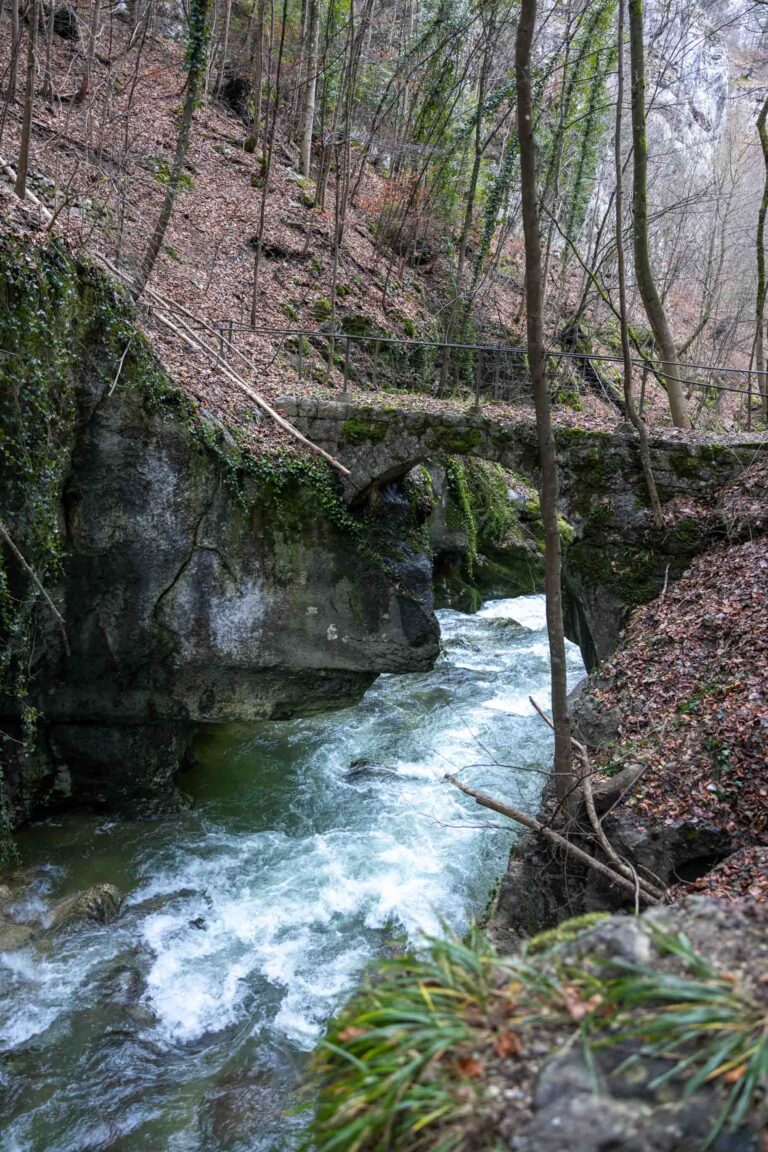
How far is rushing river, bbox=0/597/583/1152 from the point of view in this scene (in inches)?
243

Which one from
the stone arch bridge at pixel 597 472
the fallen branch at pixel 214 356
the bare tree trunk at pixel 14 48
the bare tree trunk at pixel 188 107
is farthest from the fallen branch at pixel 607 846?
the bare tree trunk at pixel 14 48

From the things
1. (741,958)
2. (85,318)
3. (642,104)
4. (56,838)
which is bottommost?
(56,838)

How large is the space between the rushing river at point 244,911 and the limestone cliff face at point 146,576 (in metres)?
1.25

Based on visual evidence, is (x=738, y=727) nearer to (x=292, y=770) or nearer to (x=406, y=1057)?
(x=406, y=1057)

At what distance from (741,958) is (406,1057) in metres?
1.21

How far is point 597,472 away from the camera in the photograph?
10.0m

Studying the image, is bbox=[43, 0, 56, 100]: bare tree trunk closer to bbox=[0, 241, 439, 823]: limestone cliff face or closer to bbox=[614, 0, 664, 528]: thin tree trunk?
bbox=[0, 241, 439, 823]: limestone cliff face

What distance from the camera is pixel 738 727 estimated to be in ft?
20.7

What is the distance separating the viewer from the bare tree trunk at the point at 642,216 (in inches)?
372

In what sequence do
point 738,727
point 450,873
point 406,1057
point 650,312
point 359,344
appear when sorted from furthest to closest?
point 359,344
point 650,312
point 450,873
point 738,727
point 406,1057

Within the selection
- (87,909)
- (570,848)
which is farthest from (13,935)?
(570,848)

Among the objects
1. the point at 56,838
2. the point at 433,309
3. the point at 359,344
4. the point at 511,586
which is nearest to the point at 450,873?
the point at 56,838

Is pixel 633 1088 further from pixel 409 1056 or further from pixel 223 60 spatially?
pixel 223 60

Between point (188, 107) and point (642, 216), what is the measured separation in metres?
6.36
